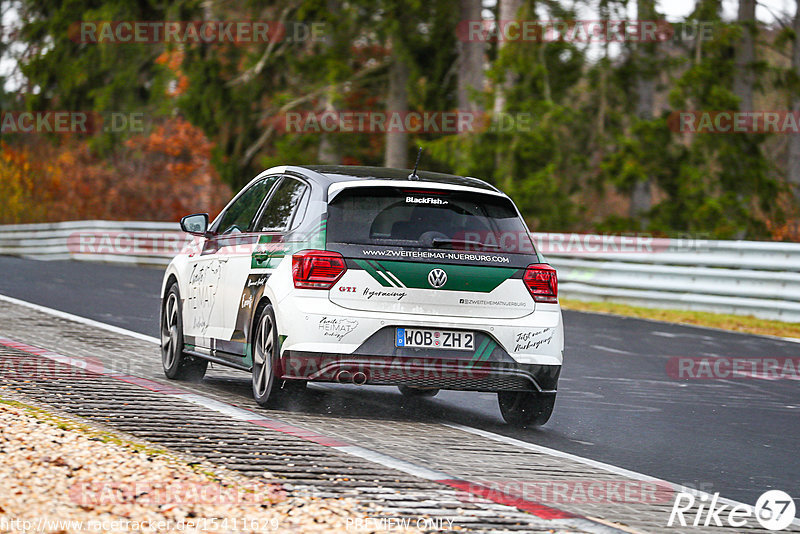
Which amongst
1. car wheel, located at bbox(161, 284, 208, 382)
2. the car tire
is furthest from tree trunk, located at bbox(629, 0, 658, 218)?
the car tire

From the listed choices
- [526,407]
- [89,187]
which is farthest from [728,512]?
[89,187]

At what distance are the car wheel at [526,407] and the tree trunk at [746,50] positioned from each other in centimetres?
2237

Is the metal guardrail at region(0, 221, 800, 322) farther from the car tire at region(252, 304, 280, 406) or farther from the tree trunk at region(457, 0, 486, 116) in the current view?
the car tire at region(252, 304, 280, 406)

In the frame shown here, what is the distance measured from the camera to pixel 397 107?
35.0m

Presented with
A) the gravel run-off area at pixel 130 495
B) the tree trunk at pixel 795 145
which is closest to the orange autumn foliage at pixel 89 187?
the tree trunk at pixel 795 145

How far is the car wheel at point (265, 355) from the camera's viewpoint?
8859 mm

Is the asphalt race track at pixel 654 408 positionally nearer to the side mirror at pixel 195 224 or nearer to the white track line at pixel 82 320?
the white track line at pixel 82 320

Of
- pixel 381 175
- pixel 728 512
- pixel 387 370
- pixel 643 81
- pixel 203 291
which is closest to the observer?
pixel 728 512

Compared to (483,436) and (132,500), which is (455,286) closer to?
(483,436)

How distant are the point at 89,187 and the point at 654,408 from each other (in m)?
34.8

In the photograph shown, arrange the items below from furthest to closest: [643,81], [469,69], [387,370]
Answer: [643,81], [469,69], [387,370]

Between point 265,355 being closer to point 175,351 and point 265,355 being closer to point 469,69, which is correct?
point 175,351

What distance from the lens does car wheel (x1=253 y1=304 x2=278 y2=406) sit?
8.86 m

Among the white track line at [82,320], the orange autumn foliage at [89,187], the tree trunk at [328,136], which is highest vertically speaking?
the tree trunk at [328,136]
